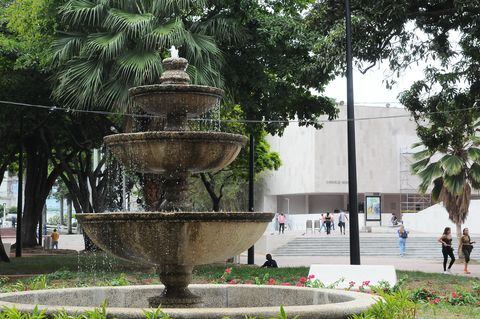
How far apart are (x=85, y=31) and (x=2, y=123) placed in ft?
22.5

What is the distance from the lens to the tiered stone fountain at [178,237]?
6969 mm

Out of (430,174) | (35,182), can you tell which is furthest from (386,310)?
(35,182)

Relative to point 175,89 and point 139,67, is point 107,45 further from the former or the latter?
point 175,89

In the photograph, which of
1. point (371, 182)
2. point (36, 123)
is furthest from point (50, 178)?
point (371, 182)

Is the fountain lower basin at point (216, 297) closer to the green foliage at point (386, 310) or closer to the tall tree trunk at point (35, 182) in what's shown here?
the green foliage at point (386, 310)

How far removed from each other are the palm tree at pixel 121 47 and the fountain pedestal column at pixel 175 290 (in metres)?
9.19

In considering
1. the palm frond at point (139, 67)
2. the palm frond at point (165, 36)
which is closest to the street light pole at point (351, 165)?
the palm frond at point (165, 36)

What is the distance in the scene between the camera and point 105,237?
7523 millimetres

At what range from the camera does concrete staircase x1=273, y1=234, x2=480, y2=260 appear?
3681 centimetres

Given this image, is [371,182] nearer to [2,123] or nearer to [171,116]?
[2,123]

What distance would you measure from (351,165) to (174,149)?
9.64m

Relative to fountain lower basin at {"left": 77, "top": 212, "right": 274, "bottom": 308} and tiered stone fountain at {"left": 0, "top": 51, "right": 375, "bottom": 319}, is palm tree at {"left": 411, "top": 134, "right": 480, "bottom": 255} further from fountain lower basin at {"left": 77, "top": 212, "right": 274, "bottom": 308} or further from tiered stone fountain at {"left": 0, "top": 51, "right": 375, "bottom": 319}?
fountain lower basin at {"left": 77, "top": 212, "right": 274, "bottom": 308}

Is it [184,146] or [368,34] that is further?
[368,34]

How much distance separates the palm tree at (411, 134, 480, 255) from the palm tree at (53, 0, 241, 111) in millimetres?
15475
